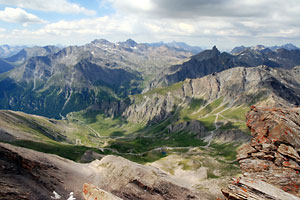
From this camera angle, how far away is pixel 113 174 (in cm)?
6059

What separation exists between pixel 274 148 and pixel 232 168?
100 metres

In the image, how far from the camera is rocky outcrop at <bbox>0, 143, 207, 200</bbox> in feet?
129

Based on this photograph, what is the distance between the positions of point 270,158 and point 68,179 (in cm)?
4560

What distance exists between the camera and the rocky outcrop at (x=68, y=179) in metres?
39.3

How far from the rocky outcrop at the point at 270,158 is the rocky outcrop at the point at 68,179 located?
27768mm

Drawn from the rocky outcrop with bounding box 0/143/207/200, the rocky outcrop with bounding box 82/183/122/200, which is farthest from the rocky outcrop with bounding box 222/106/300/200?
the rocky outcrop with bounding box 0/143/207/200

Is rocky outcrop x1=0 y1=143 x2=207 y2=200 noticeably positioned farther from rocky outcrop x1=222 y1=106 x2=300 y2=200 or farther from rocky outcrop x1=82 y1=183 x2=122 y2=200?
rocky outcrop x1=222 y1=106 x2=300 y2=200

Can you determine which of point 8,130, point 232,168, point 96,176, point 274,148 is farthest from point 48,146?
point 274,148

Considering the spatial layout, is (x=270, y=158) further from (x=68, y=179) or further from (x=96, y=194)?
(x=68, y=179)

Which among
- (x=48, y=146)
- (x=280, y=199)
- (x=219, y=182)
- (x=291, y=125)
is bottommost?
(x=48, y=146)

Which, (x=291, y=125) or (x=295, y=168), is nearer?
(x=295, y=168)

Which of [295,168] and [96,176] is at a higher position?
[295,168]

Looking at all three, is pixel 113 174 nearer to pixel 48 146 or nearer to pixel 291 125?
pixel 291 125

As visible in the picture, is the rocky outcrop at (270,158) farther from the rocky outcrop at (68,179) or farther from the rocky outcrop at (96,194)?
the rocky outcrop at (68,179)
